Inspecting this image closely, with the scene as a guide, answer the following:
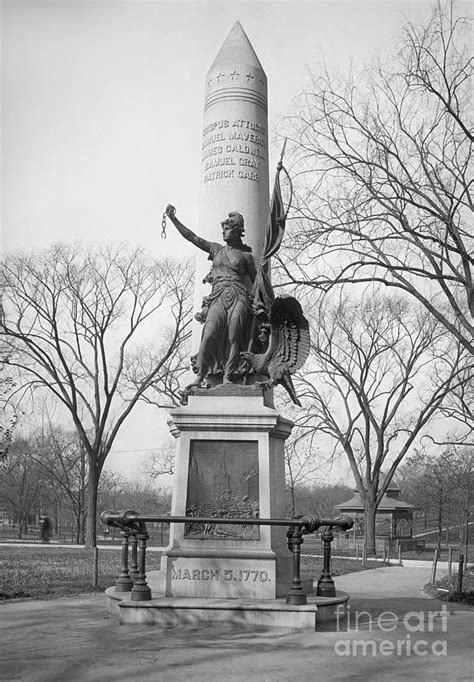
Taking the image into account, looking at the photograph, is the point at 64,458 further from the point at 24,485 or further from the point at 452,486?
the point at 452,486

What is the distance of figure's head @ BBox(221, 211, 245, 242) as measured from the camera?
389 inches

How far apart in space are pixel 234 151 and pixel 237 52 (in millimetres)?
1796

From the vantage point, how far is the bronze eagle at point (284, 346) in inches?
378

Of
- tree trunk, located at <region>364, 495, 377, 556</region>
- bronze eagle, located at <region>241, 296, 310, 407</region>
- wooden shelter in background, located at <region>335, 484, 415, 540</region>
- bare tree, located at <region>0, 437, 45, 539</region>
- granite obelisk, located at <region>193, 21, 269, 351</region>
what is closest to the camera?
bronze eagle, located at <region>241, 296, 310, 407</region>

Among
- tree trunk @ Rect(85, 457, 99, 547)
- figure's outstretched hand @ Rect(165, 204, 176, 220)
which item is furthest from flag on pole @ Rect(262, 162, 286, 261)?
tree trunk @ Rect(85, 457, 99, 547)

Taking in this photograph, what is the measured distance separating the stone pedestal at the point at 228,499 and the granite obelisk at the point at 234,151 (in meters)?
1.79

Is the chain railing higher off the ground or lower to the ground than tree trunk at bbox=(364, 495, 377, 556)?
higher

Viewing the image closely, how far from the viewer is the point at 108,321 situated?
30766 mm

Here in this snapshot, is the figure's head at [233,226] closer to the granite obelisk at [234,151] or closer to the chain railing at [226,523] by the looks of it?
the granite obelisk at [234,151]

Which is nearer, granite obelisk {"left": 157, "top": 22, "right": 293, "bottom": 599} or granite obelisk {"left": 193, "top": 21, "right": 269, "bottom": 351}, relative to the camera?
granite obelisk {"left": 157, "top": 22, "right": 293, "bottom": 599}

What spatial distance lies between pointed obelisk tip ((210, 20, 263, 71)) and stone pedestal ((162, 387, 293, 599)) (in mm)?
5406

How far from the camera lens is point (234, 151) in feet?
35.7

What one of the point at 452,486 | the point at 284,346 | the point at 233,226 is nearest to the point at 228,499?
the point at 284,346

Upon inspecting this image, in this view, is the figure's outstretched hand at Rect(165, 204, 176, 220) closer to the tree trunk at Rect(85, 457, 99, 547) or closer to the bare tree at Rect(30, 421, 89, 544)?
the tree trunk at Rect(85, 457, 99, 547)
